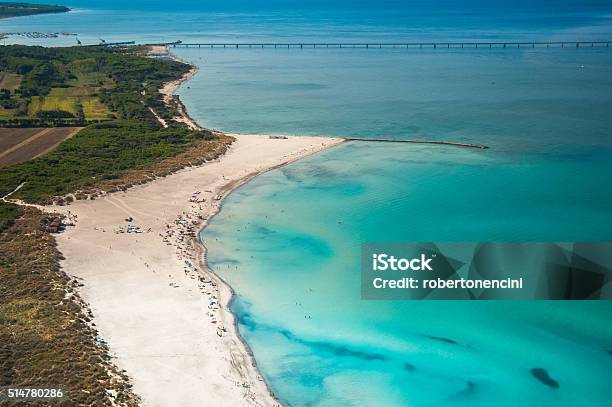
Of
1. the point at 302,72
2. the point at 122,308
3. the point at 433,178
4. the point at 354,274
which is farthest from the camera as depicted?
the point at 302,72

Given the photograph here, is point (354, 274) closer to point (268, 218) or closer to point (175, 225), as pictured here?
point (268, 218)

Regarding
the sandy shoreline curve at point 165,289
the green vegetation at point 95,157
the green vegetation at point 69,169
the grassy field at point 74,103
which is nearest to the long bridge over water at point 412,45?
the green vegetation at point 69,169

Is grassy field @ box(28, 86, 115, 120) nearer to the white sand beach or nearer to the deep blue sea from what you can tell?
the deep blue sea

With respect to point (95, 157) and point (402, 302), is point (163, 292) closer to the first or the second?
point (402, 302)

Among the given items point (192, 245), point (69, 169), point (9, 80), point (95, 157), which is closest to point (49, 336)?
point (192, 245)

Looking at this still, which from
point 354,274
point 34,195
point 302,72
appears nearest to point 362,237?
point 354,274

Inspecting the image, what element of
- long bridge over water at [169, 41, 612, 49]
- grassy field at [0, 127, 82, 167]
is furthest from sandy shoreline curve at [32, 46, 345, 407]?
long bridge over water at [169, 41, 612, 49]
